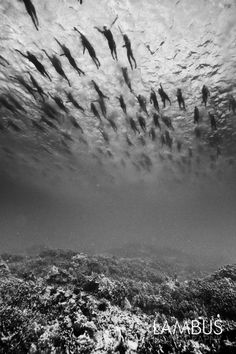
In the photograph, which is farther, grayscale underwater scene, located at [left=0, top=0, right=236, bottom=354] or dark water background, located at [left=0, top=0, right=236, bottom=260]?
dark water background, located at [left=0, top=0, right=236, bottom=260]

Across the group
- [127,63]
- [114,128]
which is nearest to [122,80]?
[127,63]

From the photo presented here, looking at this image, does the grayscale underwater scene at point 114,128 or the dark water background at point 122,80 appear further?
the dark water background at point 122,80

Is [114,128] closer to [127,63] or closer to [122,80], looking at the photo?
[127,63]

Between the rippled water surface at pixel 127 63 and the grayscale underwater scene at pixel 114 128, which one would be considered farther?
the rippled water surface at pixel 127 63

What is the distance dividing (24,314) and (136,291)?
3934 mm

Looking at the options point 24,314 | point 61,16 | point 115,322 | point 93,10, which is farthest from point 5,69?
point 115,322

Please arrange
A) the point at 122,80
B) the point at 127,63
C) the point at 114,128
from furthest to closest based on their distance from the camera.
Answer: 1. the point at 122,80
2. the point at 127,63
3. the point at 114,128

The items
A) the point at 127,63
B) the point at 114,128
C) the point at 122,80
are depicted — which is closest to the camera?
the point at 114,128

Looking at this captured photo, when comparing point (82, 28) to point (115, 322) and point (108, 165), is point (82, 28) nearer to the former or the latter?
point (115, 322)

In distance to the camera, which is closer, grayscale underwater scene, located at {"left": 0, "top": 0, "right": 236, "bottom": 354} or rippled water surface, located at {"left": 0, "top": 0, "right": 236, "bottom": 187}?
grayscale underwater scene, located at {"left": 0, "top": 0, "right": 236, "bottom": 354}

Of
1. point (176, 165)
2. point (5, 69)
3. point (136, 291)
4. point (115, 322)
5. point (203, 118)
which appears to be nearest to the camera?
point (115, 322)

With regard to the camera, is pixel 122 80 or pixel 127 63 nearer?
pixel 127 63

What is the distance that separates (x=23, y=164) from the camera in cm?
3055

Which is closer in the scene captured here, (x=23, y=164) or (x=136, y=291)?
(x=136, y=291)
